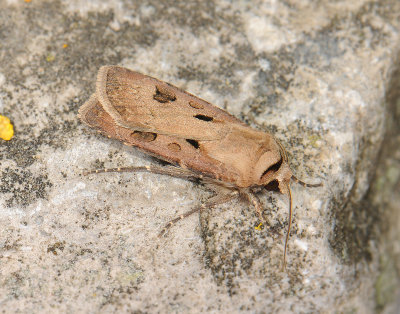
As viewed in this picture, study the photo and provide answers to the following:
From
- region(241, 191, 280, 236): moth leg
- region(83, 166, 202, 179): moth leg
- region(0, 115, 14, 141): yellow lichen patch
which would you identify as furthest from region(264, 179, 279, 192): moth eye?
region(0, 115, 14, 141): yellow lichen patch

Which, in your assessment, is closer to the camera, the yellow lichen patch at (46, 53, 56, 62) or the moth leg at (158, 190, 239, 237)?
the moth leg at (158, 190, 239, 237)

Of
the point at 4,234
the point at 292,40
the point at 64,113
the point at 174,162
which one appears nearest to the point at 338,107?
the point at 292,40

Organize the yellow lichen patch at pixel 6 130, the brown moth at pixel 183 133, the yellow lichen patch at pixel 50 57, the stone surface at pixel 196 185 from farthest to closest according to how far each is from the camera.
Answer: the yellow lichen patch at pixel 50 57, the yellow lichen patch at pixel 6 130, the stone surface at pixel 196 185, the brown moth at pixel 183 133

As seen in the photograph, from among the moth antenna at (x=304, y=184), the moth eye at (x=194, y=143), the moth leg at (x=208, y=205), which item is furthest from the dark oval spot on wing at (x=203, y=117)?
the moth antenna at (x=304, y=184)

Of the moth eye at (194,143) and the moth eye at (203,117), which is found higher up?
the moth eye at (203,117)

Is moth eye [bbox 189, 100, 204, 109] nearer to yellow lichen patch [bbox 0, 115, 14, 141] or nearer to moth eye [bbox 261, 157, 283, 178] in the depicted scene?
moth eye [bbox 261, 157, 283, 178]

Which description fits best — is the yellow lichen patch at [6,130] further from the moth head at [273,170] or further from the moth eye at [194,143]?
the moth head at [273,170]

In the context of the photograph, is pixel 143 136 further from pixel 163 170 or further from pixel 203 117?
pixel 203 117

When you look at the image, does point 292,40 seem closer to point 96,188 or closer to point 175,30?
point 175,30
